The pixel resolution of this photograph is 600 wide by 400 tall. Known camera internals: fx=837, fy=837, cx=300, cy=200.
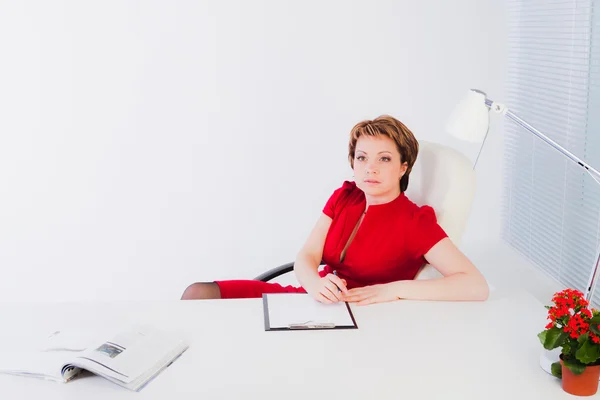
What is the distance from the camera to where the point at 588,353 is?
6.20 feet

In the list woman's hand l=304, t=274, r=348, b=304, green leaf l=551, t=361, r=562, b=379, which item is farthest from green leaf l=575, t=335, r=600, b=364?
woman's hand l=304, t=274, r=348, b=304

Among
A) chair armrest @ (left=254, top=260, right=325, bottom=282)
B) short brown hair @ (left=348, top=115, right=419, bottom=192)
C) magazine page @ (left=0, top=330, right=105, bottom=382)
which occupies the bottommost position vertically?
chair armrest @ (left=254, top=260, right=325, bottom=282)

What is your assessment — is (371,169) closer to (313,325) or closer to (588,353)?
(313,325)

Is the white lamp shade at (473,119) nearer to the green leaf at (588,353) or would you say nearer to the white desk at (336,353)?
the white desk at (336,353)

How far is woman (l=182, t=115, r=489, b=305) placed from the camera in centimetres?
272

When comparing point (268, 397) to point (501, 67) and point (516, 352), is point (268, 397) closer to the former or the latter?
point (516, 352)

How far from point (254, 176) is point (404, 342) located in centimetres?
320

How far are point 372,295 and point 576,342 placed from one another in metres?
0.73

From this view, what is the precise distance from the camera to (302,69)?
525cm

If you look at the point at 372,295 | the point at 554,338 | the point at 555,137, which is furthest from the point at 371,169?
the point at 555,137

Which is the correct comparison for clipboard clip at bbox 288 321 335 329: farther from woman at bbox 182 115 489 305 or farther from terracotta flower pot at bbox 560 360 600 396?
terracotta flower pot at bbox 560 360 600 396

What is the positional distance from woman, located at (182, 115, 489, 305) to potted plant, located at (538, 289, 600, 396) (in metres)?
0.62

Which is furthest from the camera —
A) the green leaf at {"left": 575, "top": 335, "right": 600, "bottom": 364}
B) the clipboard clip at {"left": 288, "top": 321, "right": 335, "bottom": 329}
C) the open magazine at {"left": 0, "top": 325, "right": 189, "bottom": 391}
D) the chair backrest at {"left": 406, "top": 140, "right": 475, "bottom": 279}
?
the chair backrest at {"left": 406, "top": 140, "right": 475, "bottom": 279}

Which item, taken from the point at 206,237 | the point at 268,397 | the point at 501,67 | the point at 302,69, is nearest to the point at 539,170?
the point at 501,67
